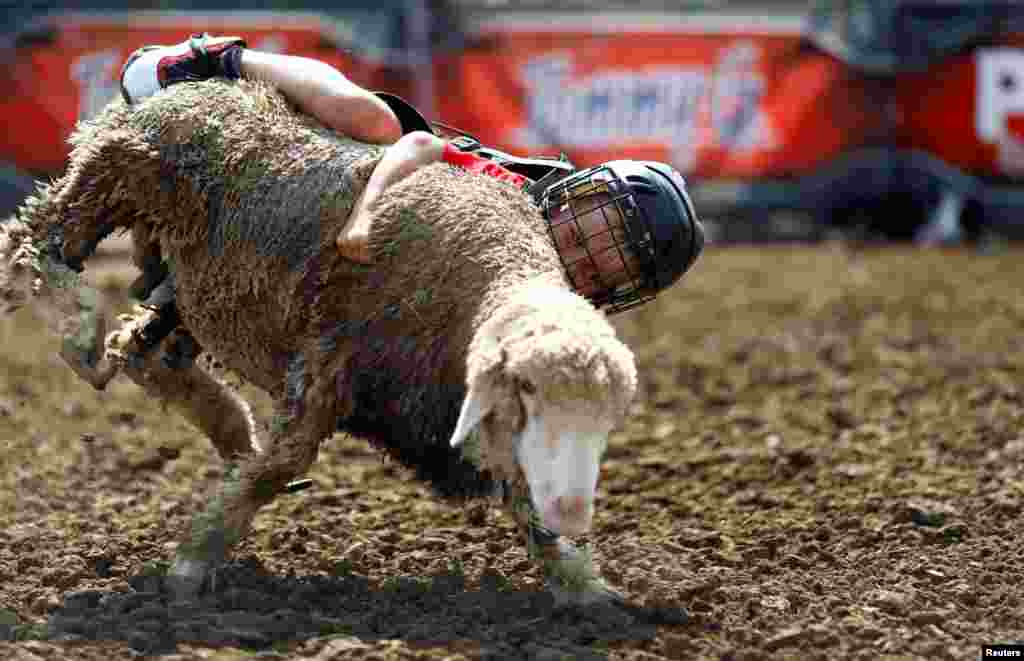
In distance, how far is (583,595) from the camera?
400 centimetres

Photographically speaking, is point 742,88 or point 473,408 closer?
point 473,408

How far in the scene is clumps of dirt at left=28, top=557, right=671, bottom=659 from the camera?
3.66 meters

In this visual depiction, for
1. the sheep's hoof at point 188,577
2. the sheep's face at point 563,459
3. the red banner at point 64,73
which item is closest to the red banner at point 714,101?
the red banner at point 64,73

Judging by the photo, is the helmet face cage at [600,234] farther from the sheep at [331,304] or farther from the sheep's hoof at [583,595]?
the sheep's hoof at [583,595]

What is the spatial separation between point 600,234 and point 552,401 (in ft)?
3.01

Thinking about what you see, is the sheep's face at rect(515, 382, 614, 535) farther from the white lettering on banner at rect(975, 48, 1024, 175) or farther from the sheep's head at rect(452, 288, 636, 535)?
the white lettering on banner at rect(975, 48, 1024, 175)

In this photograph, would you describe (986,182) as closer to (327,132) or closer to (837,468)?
(837,468)

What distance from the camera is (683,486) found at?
5.43 meters

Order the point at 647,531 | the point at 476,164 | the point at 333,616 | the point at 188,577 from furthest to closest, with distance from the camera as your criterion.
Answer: the point at 647,531
the point at 476,164
the point at 188,577
the point at 333,616

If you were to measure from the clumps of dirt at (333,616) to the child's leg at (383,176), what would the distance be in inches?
38.7

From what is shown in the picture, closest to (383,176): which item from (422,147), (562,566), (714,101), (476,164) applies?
(422,147)

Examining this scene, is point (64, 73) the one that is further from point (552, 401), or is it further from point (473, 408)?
point (552, 401)

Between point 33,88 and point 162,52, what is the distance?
7.01 meters

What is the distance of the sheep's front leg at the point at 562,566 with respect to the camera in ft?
13.1
